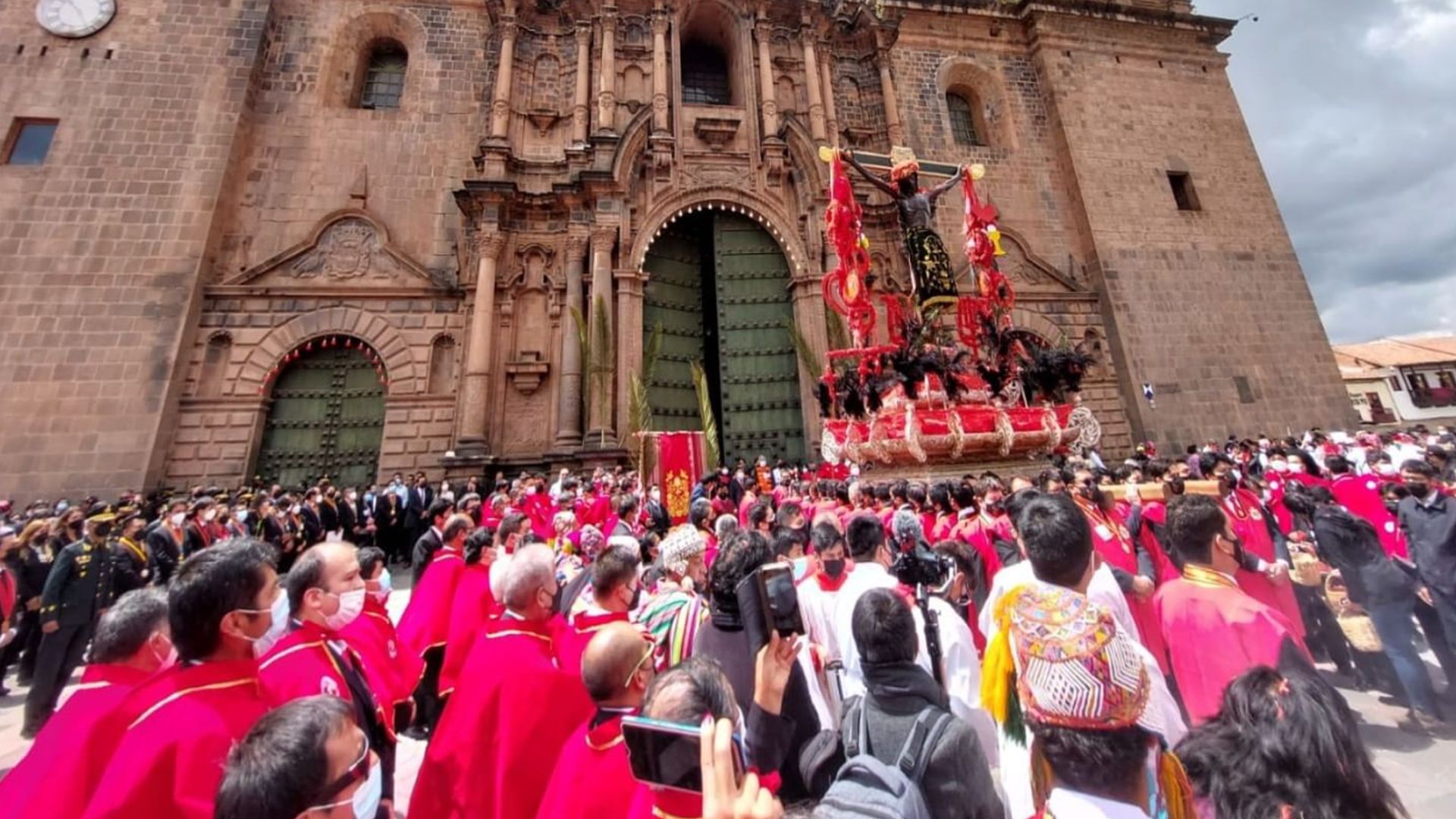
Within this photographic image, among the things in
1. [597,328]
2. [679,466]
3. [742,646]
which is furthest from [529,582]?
[597,328]

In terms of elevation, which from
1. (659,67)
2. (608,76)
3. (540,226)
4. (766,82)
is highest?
(659,67)

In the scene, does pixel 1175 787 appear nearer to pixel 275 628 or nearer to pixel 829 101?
pixel 275 628

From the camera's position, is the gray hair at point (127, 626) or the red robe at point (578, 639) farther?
the red robe at point (578, 639)

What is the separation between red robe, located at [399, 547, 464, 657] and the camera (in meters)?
3.72

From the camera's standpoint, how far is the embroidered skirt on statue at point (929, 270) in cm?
1091

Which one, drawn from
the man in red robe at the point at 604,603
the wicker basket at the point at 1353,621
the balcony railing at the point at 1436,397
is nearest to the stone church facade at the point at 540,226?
the man in red robe at the point at 604,603

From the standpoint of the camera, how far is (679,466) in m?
11.2

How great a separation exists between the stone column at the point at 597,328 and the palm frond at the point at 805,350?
4192 mm

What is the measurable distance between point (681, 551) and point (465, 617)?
1489 mm

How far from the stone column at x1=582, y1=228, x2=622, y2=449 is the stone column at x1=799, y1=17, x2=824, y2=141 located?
602cm

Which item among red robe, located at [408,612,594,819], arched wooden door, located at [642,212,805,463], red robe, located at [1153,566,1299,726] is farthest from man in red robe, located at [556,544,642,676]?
arched wooden door, located at [642,212,805,463]

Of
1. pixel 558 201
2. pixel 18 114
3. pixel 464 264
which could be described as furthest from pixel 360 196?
pixel 18 114

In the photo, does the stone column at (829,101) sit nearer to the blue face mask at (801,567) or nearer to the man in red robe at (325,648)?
the blue face mask at (801,567)

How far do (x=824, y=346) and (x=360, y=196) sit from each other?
11.4 metres
